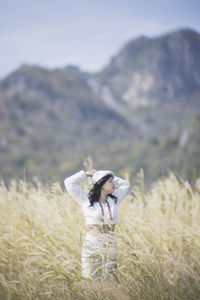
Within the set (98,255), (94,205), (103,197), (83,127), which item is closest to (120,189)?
(103,197)

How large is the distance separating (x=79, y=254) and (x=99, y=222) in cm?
48

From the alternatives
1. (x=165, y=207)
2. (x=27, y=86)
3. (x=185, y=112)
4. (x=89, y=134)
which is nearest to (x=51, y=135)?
(x=89, y=134)

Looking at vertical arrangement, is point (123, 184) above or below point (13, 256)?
above

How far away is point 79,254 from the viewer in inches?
123

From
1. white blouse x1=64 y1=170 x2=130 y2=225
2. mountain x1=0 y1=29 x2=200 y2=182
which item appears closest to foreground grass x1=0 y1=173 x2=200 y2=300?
white blouse x1=64 y1=170 x2=130 y2=225

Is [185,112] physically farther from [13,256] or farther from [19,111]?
[13,256]

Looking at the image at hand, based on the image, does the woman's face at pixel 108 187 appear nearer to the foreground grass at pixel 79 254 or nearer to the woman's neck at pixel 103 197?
the woman's neck at pixel 103 197

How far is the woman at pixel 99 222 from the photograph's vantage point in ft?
9.20

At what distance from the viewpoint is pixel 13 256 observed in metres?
3.29

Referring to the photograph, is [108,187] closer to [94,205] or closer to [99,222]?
[94,205]

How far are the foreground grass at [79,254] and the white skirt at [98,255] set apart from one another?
0.08 m

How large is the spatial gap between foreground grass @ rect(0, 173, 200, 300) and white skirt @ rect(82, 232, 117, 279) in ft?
0.27

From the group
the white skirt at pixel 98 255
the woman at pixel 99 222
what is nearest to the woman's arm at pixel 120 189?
the woman at pixel 99 222

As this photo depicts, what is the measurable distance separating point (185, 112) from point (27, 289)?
15858 centimetres
